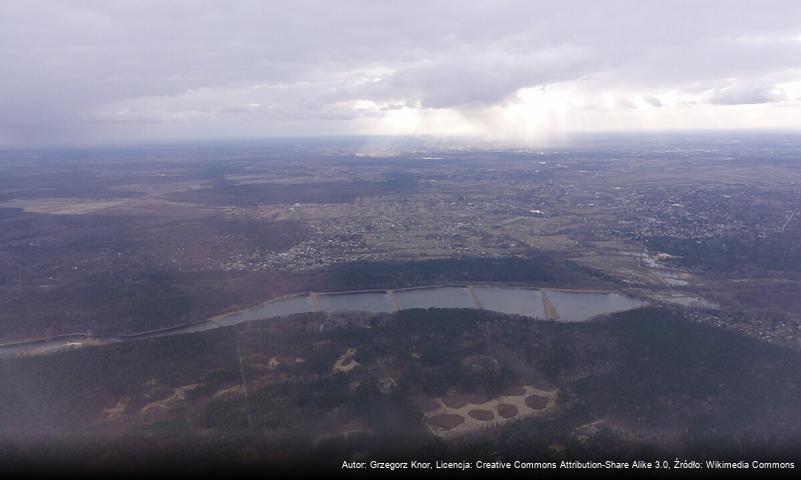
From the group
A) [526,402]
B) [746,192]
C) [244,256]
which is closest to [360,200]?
[244,256]

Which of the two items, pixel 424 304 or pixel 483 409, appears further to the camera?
pixel 424 304

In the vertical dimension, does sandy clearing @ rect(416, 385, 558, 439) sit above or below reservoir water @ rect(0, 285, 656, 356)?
below

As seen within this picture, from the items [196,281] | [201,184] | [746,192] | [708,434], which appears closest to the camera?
[708,434]

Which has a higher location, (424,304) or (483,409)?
(424,304)

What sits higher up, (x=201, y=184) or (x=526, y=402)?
(x=201, y=184)

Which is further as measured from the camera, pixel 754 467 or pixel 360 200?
pixel 360 200

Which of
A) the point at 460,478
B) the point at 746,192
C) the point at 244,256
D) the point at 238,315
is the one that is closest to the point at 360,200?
the point at 244,256

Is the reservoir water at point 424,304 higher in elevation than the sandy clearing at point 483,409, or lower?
higher

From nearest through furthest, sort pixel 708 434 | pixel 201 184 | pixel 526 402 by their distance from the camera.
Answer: pixel 708 434 → pixel 526 402 → pixel 201 184

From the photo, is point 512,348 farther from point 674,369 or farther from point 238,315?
point 238,315

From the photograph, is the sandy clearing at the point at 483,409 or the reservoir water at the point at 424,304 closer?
the sandy clearing at the point at 483,409

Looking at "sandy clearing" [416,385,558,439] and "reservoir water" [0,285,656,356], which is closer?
"sandy clearing" [416,385,558,439]
